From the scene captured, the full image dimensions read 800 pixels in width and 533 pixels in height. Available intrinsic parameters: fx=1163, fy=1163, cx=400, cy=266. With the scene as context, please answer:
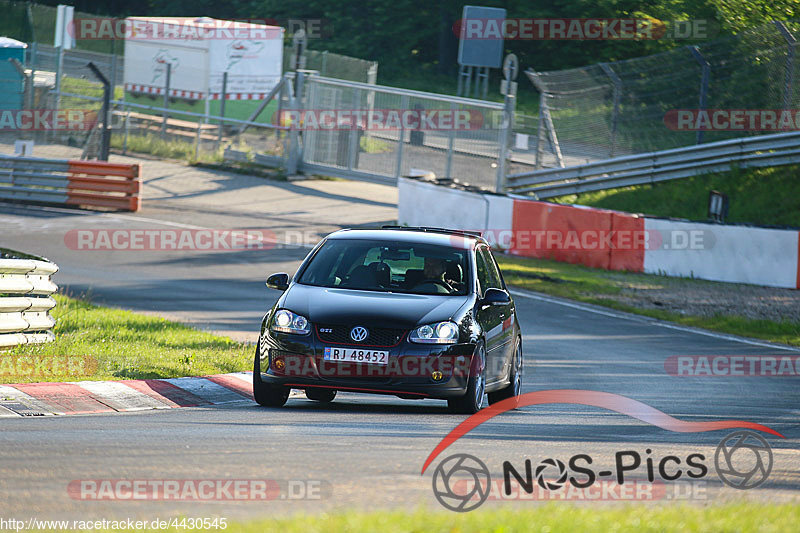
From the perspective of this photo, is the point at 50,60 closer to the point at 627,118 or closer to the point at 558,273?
the point at 627,118

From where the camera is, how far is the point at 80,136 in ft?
111

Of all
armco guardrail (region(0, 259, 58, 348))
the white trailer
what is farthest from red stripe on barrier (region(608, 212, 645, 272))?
the white trailer

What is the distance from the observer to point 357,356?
9.13 metres

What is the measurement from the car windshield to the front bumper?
2.99ft

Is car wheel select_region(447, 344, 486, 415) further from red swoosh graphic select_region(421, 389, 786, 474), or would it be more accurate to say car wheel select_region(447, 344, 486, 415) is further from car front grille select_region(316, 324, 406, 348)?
car front grille select_region(316, 324, 406, 348)

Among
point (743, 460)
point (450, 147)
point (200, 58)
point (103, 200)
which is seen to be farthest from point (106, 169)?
point (743, 460)

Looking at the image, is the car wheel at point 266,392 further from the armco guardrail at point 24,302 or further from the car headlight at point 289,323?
the armco guardrail at point 24,302

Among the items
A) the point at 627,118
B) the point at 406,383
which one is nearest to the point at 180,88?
the point at 627,118

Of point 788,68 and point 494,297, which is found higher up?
point 788,68

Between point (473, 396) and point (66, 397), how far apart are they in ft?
11.0

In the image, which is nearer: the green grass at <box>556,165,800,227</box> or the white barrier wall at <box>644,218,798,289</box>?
the white barrier wall at <box>644,218,798,289</box>

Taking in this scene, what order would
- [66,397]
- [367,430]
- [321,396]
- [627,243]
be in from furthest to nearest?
[627,243], [321,396], [66,397], [367,430]

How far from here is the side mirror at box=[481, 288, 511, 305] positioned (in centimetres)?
1010

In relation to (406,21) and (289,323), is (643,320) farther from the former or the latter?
(406,21)
